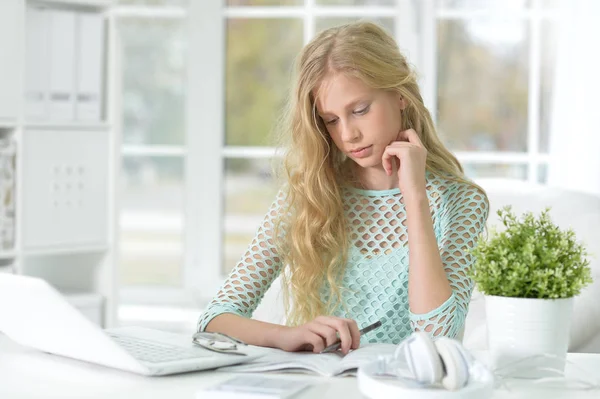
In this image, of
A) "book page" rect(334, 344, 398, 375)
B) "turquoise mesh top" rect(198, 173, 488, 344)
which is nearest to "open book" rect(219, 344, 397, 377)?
"book page" rect(334, 344, 398, 375)

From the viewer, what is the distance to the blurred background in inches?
136

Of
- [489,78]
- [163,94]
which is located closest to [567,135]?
[489,78]

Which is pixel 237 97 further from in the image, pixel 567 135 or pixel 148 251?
pixel 567 135

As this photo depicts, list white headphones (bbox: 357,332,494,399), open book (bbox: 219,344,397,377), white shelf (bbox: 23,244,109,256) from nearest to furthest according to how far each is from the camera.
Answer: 1. white headphones (bbox: 357,332,494,399)
2. open book (bbox: 219,344,397,377)
3. white shelf (bbox: 23,244,109,256)

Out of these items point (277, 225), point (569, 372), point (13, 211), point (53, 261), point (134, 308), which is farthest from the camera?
point (134, 308)

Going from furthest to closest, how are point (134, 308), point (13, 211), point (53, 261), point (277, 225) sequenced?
point (134, 308)
point (53, 261)
point (13, 211)
point (277, 225)

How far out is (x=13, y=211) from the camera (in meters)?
3.05

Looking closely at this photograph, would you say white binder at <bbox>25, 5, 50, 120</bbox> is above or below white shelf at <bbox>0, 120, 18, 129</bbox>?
above

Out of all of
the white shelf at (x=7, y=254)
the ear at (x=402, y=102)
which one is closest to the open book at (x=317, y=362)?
the ear at (x=402, y=102)

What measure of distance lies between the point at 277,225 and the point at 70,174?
145 centimetres

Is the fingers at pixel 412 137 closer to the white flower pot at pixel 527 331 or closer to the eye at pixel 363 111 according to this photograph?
the eye at pixel 363 111

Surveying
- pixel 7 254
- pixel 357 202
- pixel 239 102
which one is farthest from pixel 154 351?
pixel 239 102

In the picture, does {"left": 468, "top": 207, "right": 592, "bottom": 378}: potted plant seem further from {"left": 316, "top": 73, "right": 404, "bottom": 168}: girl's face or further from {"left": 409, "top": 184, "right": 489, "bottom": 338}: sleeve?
{"left": 316, "top": 73, "right": 404, "bottom": 168}: girl's face

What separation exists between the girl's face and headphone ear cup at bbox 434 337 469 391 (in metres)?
0.74
